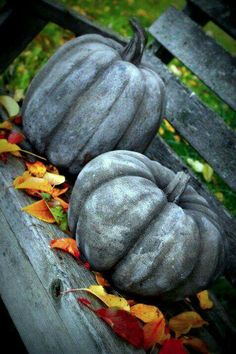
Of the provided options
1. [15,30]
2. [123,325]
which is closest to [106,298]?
[123,325]

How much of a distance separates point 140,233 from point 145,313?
31cm

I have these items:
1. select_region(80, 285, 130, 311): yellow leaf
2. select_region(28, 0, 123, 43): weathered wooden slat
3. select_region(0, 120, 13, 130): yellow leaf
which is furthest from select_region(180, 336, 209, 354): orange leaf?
select_region(28, 0, 123, 43): weathered wooden slat

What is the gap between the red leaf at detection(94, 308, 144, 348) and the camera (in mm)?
1142

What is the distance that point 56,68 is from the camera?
1.84 meters

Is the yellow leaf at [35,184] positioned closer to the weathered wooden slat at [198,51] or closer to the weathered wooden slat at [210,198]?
the weathered wooden slat at [210,198]

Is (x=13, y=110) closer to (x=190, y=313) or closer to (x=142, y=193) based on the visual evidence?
(x=142, y=193)

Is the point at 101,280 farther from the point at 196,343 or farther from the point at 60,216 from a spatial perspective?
the point at 196,343

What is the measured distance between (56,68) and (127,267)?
111 cm

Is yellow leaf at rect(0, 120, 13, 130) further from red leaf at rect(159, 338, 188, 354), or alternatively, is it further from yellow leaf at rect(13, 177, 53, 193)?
red leaf at rect(159, 338, 188, 354)

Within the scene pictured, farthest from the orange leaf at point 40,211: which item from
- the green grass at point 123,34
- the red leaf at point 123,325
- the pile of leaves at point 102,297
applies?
the green grass at point 123,34

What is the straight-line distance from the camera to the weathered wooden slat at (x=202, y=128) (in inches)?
87.0

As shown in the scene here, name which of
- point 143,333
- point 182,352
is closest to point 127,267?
point 143,333

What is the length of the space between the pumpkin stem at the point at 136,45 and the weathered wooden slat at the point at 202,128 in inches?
26.2

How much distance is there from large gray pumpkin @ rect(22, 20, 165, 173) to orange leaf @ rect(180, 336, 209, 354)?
0.99 metres
